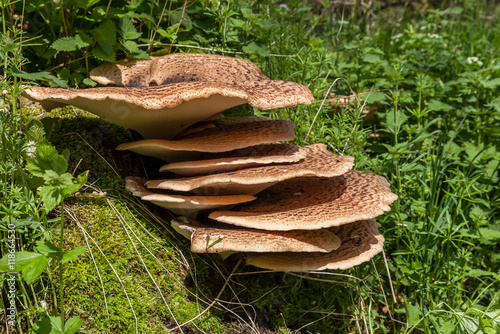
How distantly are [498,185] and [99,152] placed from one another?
3849 mm

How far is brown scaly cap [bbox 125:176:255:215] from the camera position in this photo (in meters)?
2.77

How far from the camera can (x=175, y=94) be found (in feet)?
8.48

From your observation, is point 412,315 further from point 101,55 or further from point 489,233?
point 101,55

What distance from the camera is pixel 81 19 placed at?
3.55m

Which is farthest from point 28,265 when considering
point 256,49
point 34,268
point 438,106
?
point 438,106

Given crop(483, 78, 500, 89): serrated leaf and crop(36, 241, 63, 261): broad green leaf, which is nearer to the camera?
crop(36, 241, 63, 261): broad green leaf

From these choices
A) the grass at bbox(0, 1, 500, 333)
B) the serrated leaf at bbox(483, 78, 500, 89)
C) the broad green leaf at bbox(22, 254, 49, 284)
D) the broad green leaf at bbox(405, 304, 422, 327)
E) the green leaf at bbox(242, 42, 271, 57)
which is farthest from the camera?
the serrated leaf at bbox(483, 78, 500, 89)

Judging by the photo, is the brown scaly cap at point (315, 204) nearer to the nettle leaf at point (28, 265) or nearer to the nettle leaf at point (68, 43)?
the nettle leaf at point (28, 265)

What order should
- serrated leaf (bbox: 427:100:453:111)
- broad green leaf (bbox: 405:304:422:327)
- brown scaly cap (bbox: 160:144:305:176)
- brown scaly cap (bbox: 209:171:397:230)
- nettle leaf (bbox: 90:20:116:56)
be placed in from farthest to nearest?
serrated leaf (bbox: 427:100:453:111) → nettle leaf (bbox: 90:20:116:56) → broad green leaf (bbox: 405:304:422:327) → brown scaly cap (bbox: 160:144:305:176) → brown scaly cap (bbox: 209:171:397:230)

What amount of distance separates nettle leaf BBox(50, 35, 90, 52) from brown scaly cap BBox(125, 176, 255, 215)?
110 cm

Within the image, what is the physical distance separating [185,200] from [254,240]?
510mm

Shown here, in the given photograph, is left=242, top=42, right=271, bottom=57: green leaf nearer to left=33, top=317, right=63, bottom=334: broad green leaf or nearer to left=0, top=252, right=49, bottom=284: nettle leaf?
left=0, top=252, right=49, bottom=284: nettle leaf

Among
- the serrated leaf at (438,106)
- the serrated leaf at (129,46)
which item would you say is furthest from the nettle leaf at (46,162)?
the serrated leaf at (438,106)

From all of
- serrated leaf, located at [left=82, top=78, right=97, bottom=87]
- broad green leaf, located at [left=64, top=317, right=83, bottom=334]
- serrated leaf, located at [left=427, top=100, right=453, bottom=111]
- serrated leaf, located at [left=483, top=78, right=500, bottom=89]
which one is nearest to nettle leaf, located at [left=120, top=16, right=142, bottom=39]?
serrated leaf, located at [left=82, top=78, right=97, bottom=87]
